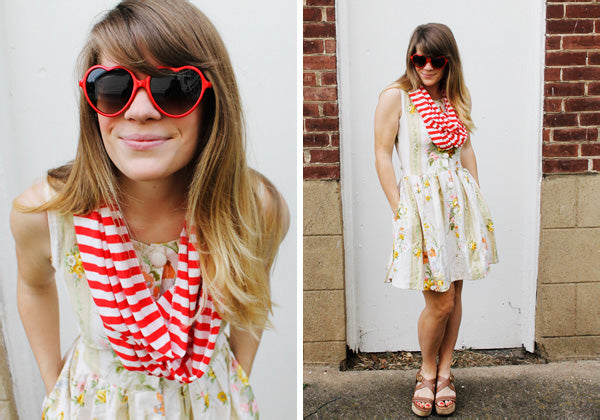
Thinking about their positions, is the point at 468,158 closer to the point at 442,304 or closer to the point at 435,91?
the point at 435,91

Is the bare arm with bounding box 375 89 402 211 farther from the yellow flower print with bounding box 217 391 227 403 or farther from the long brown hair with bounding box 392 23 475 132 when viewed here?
the yellow flower print with bounding box 217 391 227 403

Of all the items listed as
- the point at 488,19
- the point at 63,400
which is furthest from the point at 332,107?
the point at 63,400

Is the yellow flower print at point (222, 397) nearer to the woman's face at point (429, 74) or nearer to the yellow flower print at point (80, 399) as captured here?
the yellow flower print at point (80, 399)

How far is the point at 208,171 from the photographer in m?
1.23

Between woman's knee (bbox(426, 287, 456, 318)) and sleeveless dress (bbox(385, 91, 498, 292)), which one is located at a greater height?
sleeveless dress (bbox(385, 91, 498, 292))

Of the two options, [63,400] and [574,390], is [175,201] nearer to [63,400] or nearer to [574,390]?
[63,400]

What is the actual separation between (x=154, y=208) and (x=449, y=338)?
1453 mm

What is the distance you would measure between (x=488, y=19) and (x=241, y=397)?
1722 millimetres

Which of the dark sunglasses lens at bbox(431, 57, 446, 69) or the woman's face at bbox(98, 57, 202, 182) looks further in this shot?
the dark sunglasses lens at bbox(431, 57, 446, 69)

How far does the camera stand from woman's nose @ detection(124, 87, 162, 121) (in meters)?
1.05

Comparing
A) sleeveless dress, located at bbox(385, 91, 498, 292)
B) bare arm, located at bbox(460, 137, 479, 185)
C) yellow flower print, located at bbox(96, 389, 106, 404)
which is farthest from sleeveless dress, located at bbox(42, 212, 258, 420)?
bare arm, located at bbox(460, 137, 479, 185)

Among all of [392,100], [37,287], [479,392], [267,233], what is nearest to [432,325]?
[479,392]

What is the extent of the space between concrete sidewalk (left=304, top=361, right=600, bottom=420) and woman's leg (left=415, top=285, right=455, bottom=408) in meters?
0.15

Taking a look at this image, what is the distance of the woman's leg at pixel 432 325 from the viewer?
205 centimetres
